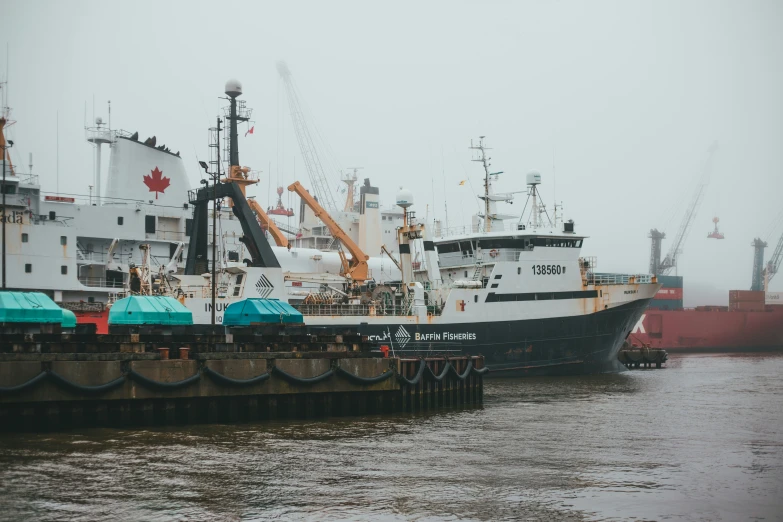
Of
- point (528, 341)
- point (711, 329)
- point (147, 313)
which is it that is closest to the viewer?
point (147, 313)

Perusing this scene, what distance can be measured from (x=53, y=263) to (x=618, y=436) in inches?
1110

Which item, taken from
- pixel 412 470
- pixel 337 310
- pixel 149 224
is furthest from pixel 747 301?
pixel 412 470

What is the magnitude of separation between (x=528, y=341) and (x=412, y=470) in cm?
2574

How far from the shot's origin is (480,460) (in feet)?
61.2

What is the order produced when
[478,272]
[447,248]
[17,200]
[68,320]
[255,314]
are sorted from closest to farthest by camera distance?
[68,320] → [255,314] → [17,200] → [478,272] → [447,248]

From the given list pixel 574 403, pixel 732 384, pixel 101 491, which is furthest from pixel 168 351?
pixel 732 384

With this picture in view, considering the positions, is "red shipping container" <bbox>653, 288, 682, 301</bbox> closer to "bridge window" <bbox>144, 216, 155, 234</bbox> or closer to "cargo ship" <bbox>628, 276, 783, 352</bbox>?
"cargo ship" <bbox>628, 276, 783, 352</bbox>

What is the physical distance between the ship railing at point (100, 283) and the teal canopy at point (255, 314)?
15617mm

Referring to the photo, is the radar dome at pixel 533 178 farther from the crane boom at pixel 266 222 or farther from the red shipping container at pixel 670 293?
the red shipping container at pixel 670 293

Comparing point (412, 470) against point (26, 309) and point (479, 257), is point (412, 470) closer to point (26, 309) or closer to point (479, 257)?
point (26, 309)

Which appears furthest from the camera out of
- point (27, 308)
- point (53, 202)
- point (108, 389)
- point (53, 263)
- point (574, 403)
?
point (53, 202)

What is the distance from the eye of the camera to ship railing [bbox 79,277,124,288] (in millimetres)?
43062

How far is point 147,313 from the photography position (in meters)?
28.0

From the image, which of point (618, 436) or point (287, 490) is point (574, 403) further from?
point (287, 490)
